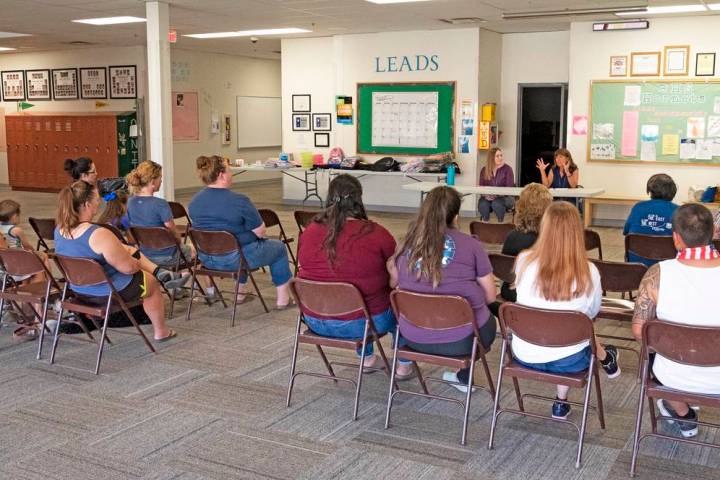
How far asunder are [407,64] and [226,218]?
6.90m

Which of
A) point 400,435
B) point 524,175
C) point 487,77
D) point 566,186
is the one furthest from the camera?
point 524,175

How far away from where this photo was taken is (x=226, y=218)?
5711 millimetres

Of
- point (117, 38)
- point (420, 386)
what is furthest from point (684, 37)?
point (117, 38)

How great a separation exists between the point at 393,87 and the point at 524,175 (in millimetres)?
2544

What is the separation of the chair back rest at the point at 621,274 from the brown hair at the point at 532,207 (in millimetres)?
396

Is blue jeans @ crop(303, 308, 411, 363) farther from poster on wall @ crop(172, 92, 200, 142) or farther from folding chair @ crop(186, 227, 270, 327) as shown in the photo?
poster on wall @ crop(172, 92, 200, 142)

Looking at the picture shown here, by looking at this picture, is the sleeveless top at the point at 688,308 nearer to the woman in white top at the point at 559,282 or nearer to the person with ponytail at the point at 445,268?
the woman in white top at the point at 559,282

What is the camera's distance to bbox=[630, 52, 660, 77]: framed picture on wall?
1016 centimetres

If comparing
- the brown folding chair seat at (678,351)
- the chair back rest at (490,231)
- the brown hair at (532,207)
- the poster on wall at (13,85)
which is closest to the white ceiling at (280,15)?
the poster on wall at (13,85)

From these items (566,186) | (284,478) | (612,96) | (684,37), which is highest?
(684,37)

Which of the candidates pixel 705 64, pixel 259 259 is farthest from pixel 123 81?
pixel 259 259

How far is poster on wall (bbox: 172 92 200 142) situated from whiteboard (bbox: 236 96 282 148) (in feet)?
4.83

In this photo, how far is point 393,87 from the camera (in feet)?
39.7

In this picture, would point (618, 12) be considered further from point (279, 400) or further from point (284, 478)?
point (284, 478)
